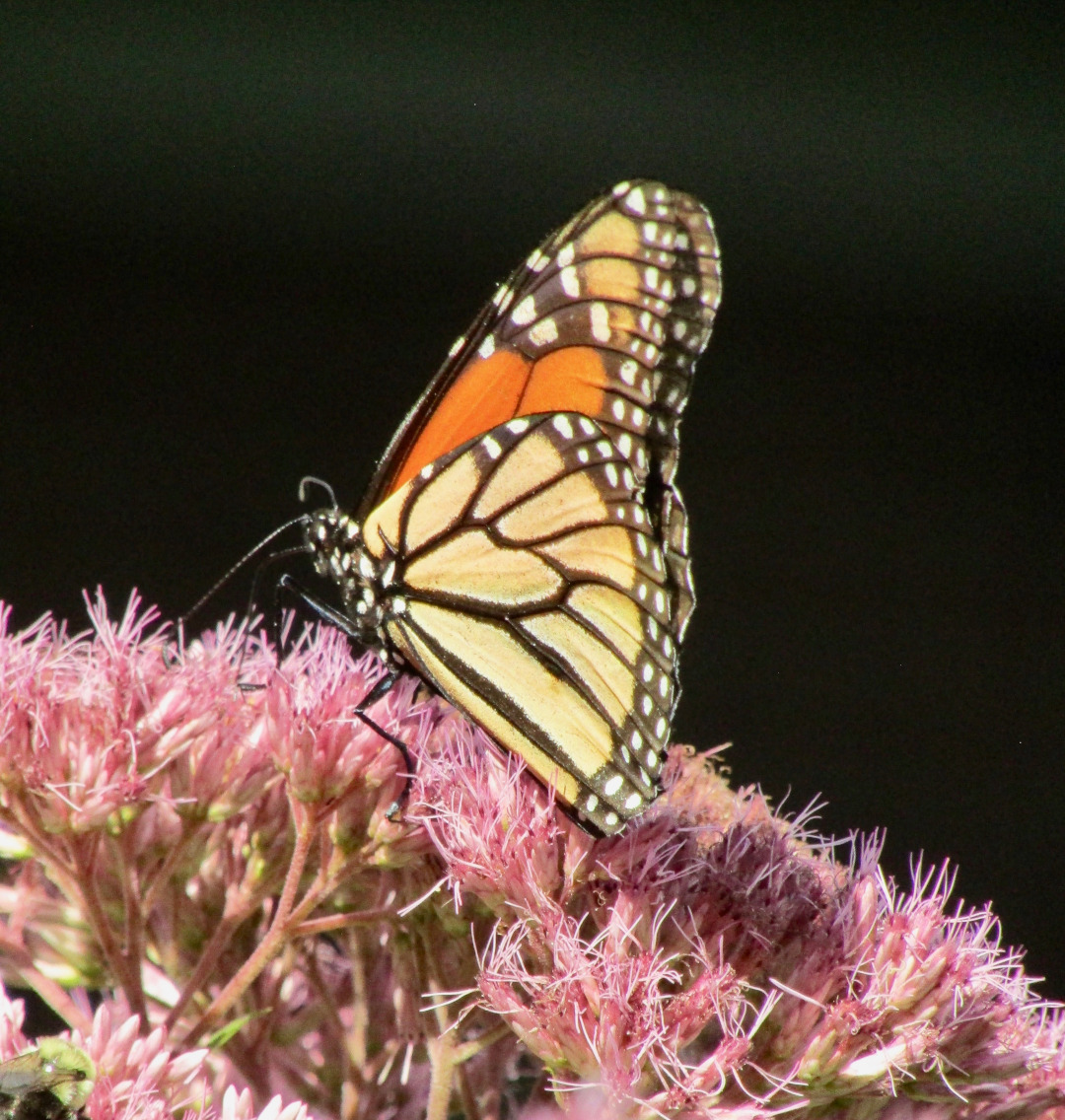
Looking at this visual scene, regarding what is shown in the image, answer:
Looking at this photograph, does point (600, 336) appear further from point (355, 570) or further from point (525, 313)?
point (355, 570)

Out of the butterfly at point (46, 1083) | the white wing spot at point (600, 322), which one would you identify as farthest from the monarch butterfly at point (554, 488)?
the butterfly at point (46, 1083)

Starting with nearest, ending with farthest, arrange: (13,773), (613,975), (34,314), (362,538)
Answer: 1. (613,975)
2. (13,773)
3. (362,538)
4. (34,314)

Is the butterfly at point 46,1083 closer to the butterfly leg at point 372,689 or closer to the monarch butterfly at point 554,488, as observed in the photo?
the butterfly leg at point 372,689

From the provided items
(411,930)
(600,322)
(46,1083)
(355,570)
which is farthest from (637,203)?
(46,1083)

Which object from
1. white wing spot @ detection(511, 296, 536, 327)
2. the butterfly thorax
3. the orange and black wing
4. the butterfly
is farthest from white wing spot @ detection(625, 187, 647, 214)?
the butterfly

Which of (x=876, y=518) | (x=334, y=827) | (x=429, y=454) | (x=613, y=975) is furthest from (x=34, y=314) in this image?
(x=613, y=975)

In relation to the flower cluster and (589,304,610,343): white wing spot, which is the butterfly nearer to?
the flower cluster

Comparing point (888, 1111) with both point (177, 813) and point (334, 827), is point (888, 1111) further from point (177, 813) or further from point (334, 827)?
point (177, 813)
